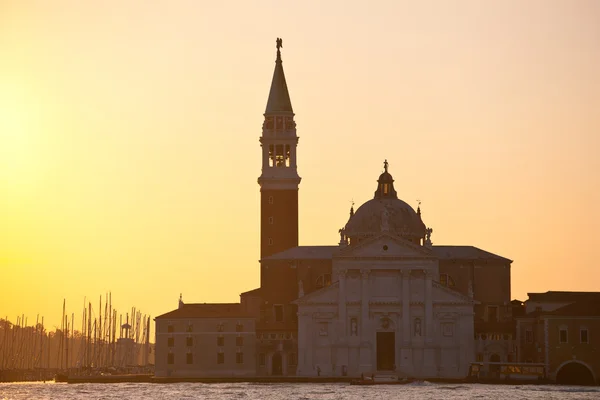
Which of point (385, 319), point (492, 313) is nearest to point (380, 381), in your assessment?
point (385, 319)

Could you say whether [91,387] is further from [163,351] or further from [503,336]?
[503,336]

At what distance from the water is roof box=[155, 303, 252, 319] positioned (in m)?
6.75

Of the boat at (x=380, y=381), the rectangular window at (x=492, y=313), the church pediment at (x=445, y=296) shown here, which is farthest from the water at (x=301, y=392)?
the rectangular window at (x=492, y=313)

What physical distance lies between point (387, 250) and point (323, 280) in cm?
787

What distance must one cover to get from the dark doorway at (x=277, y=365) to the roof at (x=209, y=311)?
144 inches

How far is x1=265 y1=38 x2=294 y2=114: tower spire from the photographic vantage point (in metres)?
135

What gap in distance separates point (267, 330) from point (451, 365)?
14255mm

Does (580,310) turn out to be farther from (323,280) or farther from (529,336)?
(323,280)

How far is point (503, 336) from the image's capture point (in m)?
125

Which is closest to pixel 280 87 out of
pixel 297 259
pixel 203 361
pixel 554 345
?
pixel 297 259

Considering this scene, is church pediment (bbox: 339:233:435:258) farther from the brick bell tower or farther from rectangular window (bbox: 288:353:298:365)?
the brick bell tower

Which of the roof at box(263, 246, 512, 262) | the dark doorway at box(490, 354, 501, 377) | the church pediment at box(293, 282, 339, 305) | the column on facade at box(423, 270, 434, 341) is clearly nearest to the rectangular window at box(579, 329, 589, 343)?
the dark doorway at box(490, 354, 501, 377)

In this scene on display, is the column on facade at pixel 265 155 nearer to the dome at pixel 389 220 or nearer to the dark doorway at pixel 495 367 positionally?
the dome at pixel 389 220

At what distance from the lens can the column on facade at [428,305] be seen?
4906 inches
